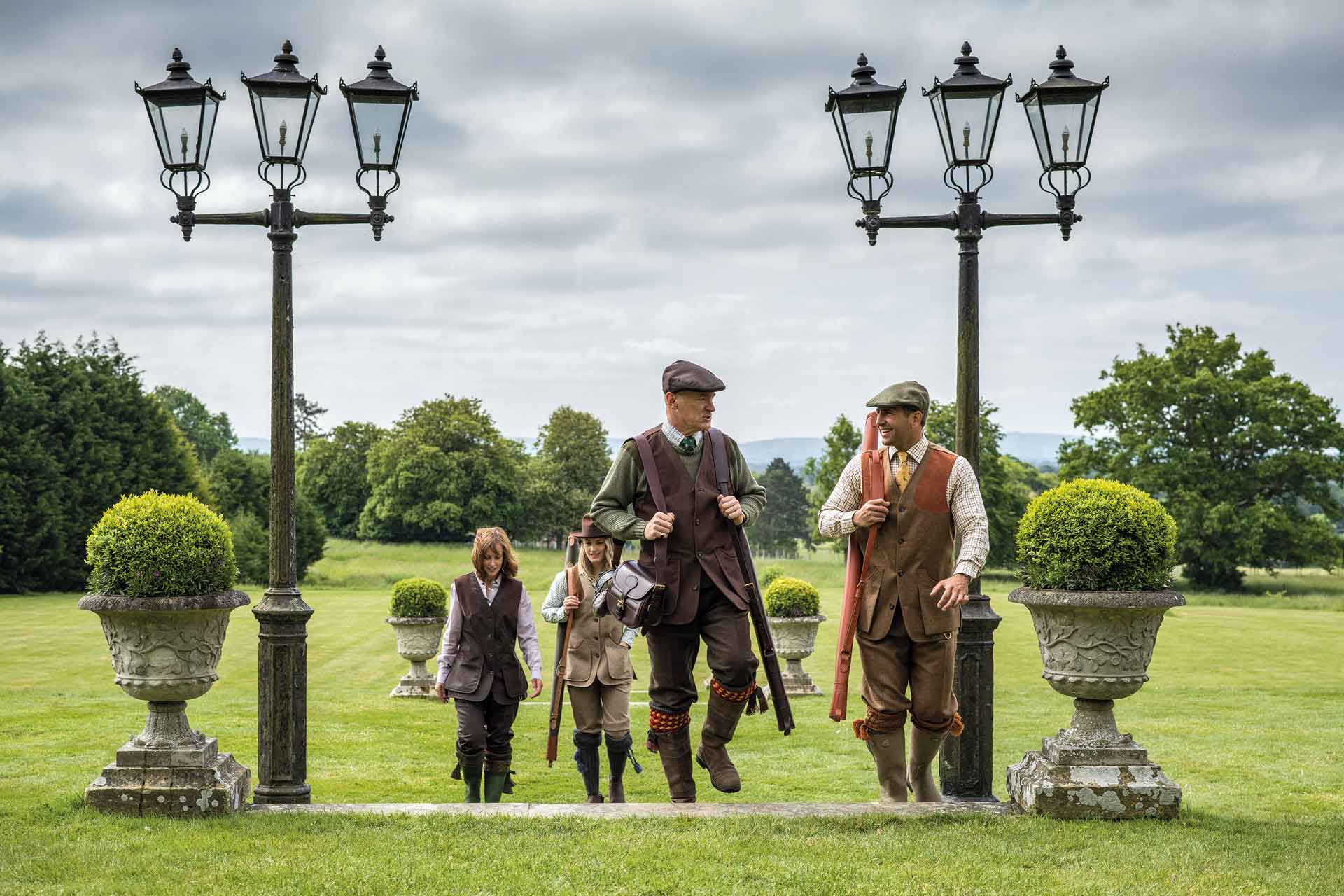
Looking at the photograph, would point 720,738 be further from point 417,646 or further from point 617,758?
point 417,646

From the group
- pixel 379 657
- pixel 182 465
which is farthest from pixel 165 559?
pixel 182 465

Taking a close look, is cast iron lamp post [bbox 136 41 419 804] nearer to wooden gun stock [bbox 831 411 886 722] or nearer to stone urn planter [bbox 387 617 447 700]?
wooden gun stock [bbox 831 411 886 722]

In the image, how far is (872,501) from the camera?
6.57 meters

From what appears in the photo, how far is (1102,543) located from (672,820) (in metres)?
2.74

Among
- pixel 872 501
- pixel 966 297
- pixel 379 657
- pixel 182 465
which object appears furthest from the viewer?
pixel 182 465

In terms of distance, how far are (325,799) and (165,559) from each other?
3.82m

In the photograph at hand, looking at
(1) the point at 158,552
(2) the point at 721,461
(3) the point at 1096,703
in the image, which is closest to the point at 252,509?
(1) the point at 158,552

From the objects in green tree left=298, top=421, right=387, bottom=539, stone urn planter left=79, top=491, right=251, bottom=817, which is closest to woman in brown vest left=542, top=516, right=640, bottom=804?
stone urn planter left=79, top=491, right=251, bottom=817

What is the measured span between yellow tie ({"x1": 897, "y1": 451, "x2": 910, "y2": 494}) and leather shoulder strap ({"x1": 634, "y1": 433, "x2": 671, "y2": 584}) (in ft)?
4.09

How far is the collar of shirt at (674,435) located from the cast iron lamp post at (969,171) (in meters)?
1.72

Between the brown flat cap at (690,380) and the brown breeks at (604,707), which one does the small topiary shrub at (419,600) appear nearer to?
the brown breeks at (604,707)

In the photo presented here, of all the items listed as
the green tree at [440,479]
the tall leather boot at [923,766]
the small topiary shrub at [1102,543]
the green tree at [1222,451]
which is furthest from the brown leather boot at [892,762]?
the green tree at [440,479]

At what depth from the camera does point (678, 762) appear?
22.9 ft

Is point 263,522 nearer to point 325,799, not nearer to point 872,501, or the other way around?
point 325,799
